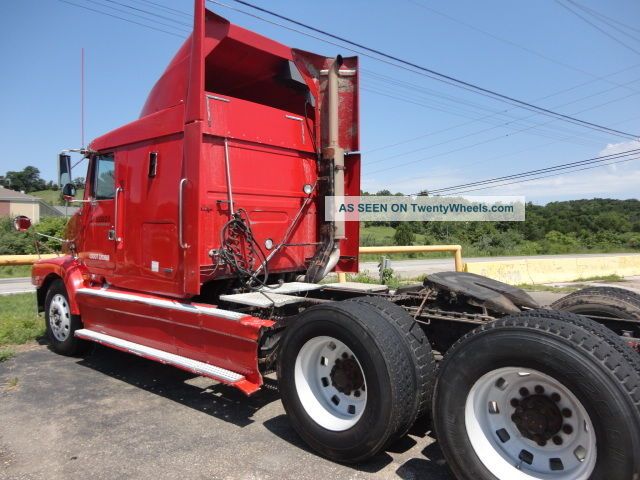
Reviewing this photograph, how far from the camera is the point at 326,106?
18.2 feet

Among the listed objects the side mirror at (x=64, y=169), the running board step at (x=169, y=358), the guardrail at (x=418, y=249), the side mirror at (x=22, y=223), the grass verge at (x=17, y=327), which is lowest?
the grass verge at (x=17, y=327)

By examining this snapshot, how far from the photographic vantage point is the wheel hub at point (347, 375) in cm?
347

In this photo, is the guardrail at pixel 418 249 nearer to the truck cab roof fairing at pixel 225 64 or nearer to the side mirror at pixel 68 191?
the truck cab roof fairing at pixel 225 64

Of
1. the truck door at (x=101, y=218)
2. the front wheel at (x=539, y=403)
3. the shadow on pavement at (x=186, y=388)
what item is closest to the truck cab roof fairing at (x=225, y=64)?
the truck door at (x=101, y=218)

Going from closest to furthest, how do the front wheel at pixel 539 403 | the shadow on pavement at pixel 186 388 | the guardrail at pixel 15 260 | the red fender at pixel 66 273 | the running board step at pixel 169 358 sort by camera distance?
the front wheel at pixel 539 403
the running board step at pixel 169 358
the shadow on pavement at pixel 186 388
the red fender at pixel 66 273
the guardrail at pixel 15 260

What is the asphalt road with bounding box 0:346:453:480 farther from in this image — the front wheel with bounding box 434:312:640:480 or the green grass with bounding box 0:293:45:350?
the green grass with bounding box 0:293:45:350

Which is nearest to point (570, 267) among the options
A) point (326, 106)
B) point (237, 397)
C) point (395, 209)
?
point (395, 209)

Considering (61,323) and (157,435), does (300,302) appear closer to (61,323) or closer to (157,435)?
(157,435)

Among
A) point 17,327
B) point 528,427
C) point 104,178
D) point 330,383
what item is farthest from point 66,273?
point 528,427

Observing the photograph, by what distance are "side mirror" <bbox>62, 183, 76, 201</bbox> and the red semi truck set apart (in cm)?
15

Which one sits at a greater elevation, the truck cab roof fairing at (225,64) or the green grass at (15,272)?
the truck cab roof fairing at (225,64)

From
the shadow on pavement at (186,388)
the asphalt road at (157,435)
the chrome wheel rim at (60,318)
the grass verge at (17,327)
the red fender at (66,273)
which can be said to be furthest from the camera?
the grass verge at (17,327)

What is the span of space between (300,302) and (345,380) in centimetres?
95

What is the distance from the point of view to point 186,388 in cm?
496
